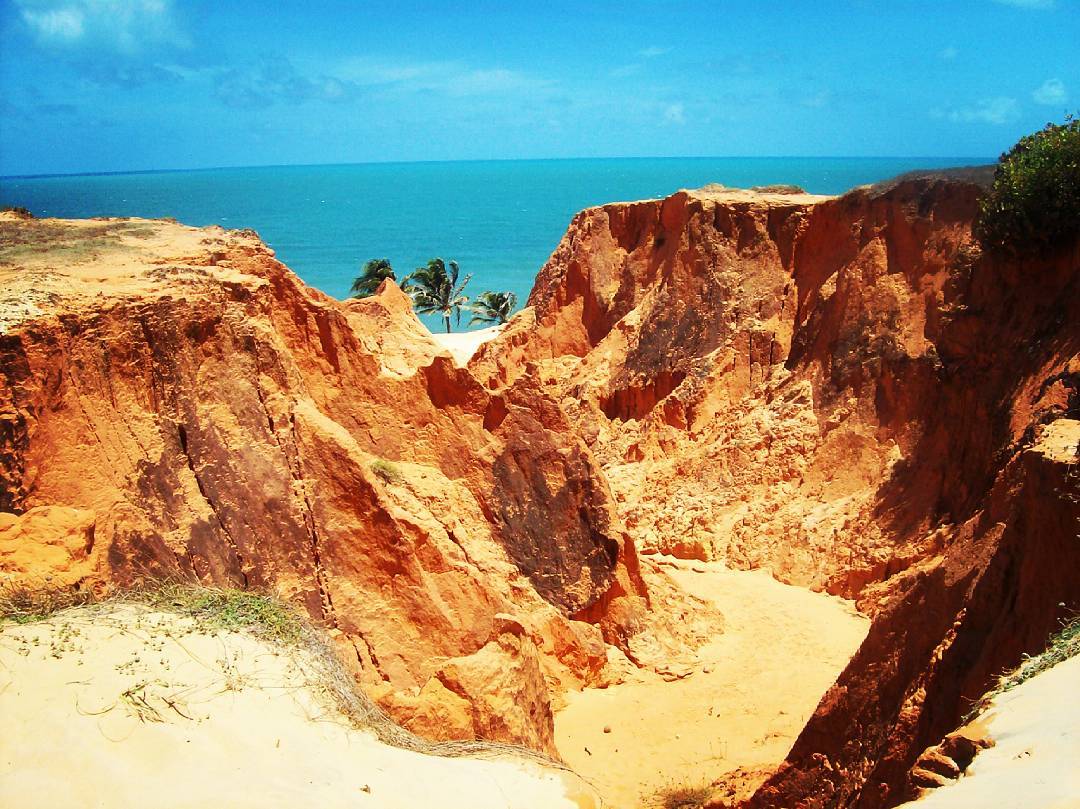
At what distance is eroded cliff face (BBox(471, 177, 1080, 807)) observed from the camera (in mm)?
9562

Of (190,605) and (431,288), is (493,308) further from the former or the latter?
(190,605)

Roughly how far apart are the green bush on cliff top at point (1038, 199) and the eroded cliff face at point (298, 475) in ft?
29.2

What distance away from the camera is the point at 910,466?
61.3 feet

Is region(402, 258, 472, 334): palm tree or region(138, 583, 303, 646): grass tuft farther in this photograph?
region(402, 258, 472, 334): palm tree

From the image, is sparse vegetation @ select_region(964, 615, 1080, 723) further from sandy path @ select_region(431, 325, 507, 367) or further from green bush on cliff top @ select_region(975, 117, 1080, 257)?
sandy path @ select_region(431, 325, 507, 367)

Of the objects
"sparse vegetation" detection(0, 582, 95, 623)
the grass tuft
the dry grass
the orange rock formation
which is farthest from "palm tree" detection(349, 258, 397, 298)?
"sparse vegetation" detection(0, 582, 95, 623)

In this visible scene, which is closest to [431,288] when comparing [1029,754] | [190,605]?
[190,605]

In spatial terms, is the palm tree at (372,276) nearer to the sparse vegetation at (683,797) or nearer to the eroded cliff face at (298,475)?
the eroded cliff face at (298,475)

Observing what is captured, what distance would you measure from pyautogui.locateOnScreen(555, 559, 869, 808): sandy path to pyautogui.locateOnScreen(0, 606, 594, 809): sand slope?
189 inches

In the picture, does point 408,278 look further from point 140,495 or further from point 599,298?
point 140,495

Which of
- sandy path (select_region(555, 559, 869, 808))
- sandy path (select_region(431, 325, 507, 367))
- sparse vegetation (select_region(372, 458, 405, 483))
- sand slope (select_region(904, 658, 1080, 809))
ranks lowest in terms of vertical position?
sandy path (select_region(555, 559, 869, 808))

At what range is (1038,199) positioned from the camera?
54.9ft

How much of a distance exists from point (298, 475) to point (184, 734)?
589 centimetres

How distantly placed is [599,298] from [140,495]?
21.4 meters
